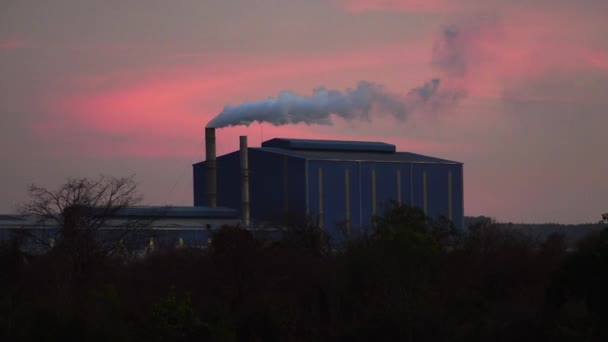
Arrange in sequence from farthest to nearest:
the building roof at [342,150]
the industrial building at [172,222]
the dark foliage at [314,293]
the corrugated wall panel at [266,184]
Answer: the building roof at [342,150] < the corrugated wall panel at [266,184] < the industrial building at [172,222] < the dark foliage at [314,293]

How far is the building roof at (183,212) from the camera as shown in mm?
59219

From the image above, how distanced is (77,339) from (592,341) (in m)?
13.7

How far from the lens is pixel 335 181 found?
62.7m

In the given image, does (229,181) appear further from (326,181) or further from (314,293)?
(314,293)

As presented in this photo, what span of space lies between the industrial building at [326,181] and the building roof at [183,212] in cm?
103

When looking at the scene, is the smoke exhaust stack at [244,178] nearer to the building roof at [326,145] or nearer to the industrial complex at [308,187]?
the industrial complex at [308,187]

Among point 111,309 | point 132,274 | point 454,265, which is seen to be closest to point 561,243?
point 454,265

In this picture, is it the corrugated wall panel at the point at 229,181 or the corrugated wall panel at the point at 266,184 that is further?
the corrugated wall panel at the point at 229,181

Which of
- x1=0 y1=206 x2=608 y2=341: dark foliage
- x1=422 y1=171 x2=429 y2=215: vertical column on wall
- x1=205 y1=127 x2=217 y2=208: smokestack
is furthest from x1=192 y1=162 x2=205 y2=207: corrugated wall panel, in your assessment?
x1=0 y1=206 x2=608 y2=341: dark foliage

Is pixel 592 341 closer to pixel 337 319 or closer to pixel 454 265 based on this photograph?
pixel 337 319

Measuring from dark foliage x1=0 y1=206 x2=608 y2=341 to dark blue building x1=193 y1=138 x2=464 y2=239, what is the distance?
63.4ft

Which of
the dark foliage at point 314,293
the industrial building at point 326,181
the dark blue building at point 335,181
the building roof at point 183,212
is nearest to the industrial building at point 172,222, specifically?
the building roof at point 183,212

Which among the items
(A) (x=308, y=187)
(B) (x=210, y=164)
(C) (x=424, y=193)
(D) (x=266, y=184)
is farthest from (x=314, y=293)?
(C) (x=424, y=193)

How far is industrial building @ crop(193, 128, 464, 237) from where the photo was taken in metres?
61.8
